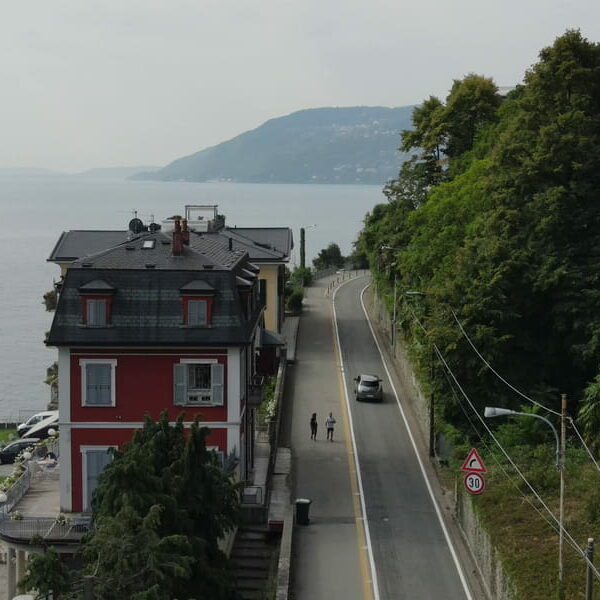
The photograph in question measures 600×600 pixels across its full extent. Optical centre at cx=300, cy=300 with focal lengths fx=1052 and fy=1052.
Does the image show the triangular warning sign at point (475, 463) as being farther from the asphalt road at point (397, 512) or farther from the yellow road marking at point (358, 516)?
the yellow road marking at point (358, 516)

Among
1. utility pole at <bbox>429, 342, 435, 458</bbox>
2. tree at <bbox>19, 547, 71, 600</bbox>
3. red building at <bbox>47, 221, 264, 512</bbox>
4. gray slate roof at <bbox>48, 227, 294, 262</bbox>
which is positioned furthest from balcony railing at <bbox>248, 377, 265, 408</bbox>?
gray slate roof at <bbox>48, 227, 294, 262</bbox>

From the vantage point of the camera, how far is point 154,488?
24.7m

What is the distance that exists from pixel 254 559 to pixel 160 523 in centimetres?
927

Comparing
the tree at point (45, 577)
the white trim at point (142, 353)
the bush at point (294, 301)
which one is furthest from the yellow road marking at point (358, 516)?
the bush at point (294, 301)

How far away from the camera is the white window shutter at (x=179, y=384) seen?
32.8 meters

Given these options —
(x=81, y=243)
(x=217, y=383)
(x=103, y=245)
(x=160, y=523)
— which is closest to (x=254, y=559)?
(x=217, y=383)

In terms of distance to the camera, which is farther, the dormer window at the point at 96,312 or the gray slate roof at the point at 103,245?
the gray slate roof at the point at 103,245

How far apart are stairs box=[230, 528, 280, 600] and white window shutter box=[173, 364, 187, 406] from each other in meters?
4.42

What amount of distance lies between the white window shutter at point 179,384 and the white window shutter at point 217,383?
2.86 feet

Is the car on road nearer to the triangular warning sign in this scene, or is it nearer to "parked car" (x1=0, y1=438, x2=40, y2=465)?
"parked car" (x1=0, y1=438, x2=40, y2=465)

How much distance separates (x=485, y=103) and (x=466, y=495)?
4041 cm

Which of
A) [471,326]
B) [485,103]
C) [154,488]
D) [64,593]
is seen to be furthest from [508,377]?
[485,103]

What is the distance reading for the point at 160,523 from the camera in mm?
23016

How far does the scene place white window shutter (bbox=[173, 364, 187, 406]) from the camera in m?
32.8
